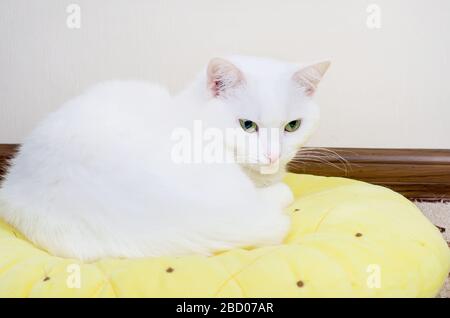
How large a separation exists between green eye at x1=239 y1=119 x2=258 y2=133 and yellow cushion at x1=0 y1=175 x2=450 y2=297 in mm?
260

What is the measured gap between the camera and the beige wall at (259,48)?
1.58 m

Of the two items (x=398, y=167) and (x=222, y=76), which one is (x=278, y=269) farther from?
(x=398, y=167)

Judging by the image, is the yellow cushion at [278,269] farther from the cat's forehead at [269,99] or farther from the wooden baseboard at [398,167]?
the wooden baseboard at [398,167]

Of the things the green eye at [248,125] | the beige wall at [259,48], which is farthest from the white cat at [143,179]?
the beige wall at [259,48]

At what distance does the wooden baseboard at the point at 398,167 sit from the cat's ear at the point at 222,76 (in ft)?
2.01

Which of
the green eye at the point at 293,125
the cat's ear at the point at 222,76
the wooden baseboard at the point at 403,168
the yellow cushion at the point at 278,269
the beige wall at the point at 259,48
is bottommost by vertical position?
the yellow cushion at the point at 278,269

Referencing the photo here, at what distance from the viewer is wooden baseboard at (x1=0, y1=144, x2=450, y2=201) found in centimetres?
166

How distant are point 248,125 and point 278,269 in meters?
0.42

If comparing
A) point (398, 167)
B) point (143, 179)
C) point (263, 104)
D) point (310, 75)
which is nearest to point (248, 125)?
point (263, 104)

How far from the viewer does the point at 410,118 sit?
169cm

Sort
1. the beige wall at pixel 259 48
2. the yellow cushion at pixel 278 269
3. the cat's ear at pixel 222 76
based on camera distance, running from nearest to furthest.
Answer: the yellow cushion at pixel 278 269 → the cat's ear at pixel 222 76 → the beige wall at pixel 259 48

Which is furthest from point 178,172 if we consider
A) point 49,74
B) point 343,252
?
point 49,74

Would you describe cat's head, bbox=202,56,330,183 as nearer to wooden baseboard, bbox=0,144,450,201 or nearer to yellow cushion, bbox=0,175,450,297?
yellow cushion, bbox=0,175,450,297
